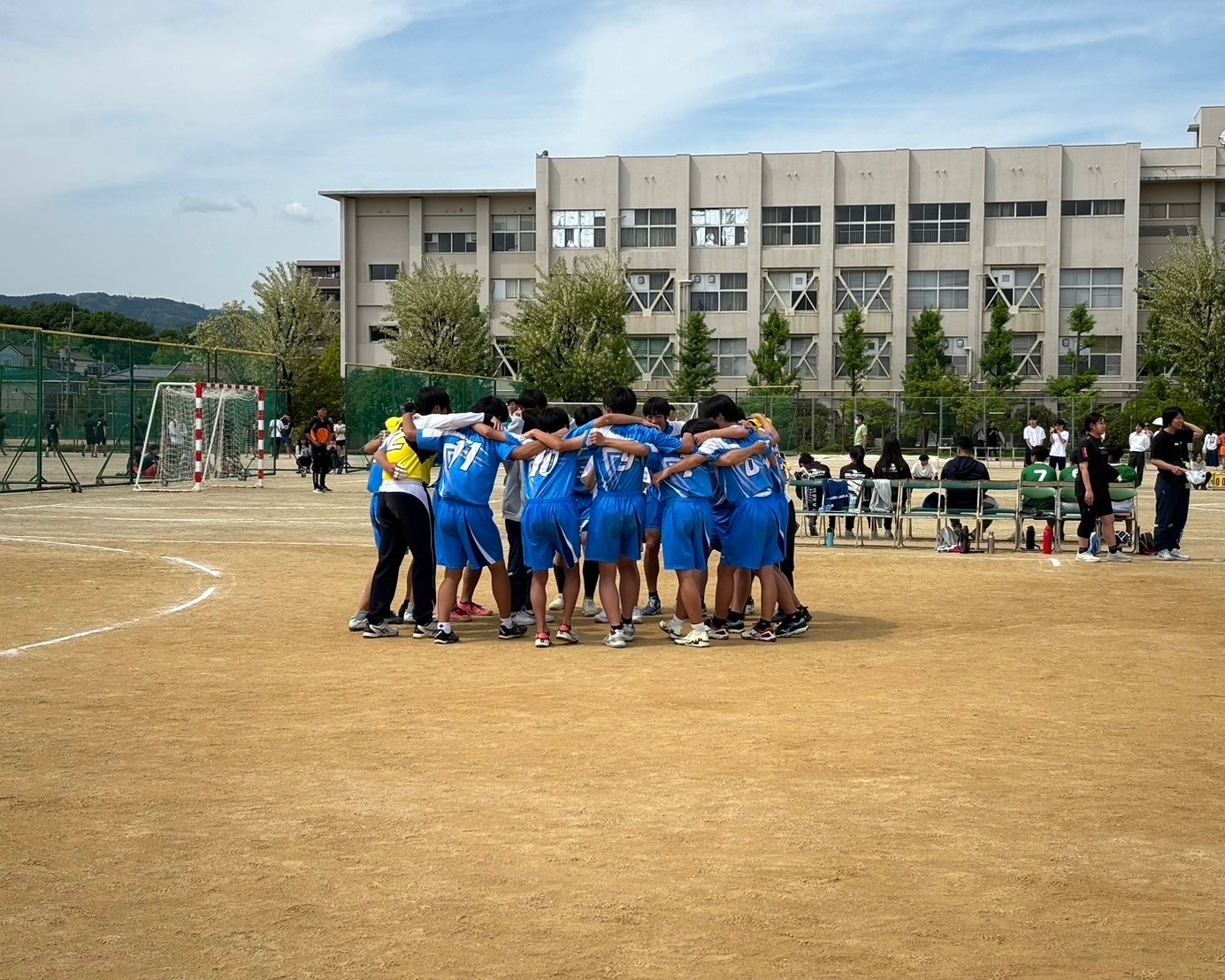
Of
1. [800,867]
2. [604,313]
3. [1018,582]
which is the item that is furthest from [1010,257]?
[800,867]

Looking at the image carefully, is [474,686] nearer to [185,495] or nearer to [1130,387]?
[185,495]

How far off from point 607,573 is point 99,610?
4.80 m

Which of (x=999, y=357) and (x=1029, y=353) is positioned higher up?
(x=1029, y=353)

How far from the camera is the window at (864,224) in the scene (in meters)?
73.2

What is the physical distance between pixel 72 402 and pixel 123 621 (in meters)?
21.4

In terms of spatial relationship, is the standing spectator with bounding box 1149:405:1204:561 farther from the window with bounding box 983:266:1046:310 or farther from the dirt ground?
the window with bounding box 983:266:1046:310

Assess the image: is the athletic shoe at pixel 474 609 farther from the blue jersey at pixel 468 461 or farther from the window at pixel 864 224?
the window at pixel 864 224

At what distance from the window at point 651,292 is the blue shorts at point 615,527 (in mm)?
65764

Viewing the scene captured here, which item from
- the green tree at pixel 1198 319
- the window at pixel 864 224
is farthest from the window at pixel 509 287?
the green tree at pixel 1198 319

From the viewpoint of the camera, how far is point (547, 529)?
35.2 feet

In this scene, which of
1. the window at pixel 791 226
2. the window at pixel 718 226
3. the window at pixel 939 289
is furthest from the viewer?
the window at pixel 718 226

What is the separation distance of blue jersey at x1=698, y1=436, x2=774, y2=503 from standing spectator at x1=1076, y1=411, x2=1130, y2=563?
26.2 feet

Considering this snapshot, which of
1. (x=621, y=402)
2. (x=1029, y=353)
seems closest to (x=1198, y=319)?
(x=1029, y=353)

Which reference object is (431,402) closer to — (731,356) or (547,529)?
(547,529)
